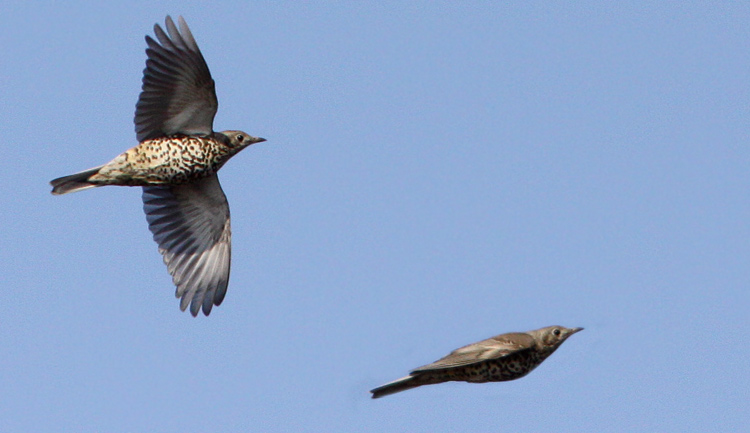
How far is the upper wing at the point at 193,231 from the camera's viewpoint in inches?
598

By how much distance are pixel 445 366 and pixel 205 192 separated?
4.51m

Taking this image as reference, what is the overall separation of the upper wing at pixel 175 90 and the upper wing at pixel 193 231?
1100 millimetres

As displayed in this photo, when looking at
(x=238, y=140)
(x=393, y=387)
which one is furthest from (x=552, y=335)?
(x=238, y=140)

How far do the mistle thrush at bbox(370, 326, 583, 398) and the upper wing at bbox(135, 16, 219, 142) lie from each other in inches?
146

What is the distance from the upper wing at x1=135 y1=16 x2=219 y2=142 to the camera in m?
13.7

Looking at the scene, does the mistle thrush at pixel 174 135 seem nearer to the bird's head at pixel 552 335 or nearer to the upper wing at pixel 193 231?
the upper wing at pixel 193 231

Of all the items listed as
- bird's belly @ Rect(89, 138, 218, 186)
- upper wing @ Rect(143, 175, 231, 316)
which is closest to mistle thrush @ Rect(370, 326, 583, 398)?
bird's belly @ Rect(89, 138, 218, 186)

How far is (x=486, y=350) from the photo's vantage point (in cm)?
1240

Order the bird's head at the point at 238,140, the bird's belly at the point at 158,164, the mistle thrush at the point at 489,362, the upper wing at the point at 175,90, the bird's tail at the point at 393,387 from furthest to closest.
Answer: the bird's head at the point at 238,140 < the bird's belly at the point at 158,164 < the upper wing at the point at 175,90 < the bird's tail at the point at 393,387 < the mistle thrush at the point at 489,362

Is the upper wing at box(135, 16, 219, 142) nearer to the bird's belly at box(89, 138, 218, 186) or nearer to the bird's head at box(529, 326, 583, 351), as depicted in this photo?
the bird's belly at box(89, 138, 218, 186)

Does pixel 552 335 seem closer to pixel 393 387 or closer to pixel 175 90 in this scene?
pixel 393 387

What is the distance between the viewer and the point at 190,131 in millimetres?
14234

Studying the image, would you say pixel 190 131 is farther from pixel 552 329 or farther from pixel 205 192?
pixel 552 329

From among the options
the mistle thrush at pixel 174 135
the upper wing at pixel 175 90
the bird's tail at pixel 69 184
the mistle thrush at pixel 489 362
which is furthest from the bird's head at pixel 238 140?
the mistle thrush at pixel 489 362
